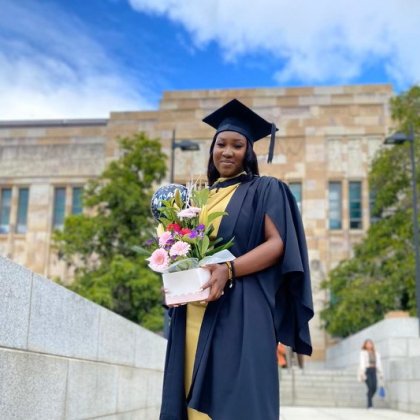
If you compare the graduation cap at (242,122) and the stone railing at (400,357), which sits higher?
the graduation cap at (242,122)

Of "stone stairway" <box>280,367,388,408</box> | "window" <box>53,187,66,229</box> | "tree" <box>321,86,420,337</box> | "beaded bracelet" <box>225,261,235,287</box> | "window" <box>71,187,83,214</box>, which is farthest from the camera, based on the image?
"window" <box>53,187,66,229</box>

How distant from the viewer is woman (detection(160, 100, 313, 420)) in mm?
2904

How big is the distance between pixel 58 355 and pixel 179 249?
2.72 meters

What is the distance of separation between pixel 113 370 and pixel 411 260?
1659 centimetres

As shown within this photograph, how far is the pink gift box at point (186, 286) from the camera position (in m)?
2.93

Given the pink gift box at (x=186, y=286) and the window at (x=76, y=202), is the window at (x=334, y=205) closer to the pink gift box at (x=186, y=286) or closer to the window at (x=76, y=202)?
the window at (x=76, y=202)

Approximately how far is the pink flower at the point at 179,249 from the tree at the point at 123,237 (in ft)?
Result: 57.9

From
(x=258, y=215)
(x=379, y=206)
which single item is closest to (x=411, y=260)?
(x=379, y=206)

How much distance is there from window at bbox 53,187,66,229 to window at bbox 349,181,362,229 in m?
15.1

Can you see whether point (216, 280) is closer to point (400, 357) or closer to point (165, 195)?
point (165, 195)

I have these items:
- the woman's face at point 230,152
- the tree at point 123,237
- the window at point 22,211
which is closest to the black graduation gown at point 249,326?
the woman's face at point 230,152

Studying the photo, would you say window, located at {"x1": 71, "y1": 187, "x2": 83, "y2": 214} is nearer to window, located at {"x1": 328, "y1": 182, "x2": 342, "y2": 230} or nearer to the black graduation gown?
window, located at {"x1": 328, "y1": 182, "x2": 342, "y2": 230}

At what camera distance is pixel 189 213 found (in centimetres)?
311

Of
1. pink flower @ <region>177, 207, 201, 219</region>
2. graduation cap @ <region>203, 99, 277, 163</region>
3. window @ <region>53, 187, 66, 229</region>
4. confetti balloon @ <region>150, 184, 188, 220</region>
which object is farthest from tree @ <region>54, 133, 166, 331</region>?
pink flower @ <region>177, 207, 201, 219</region>
